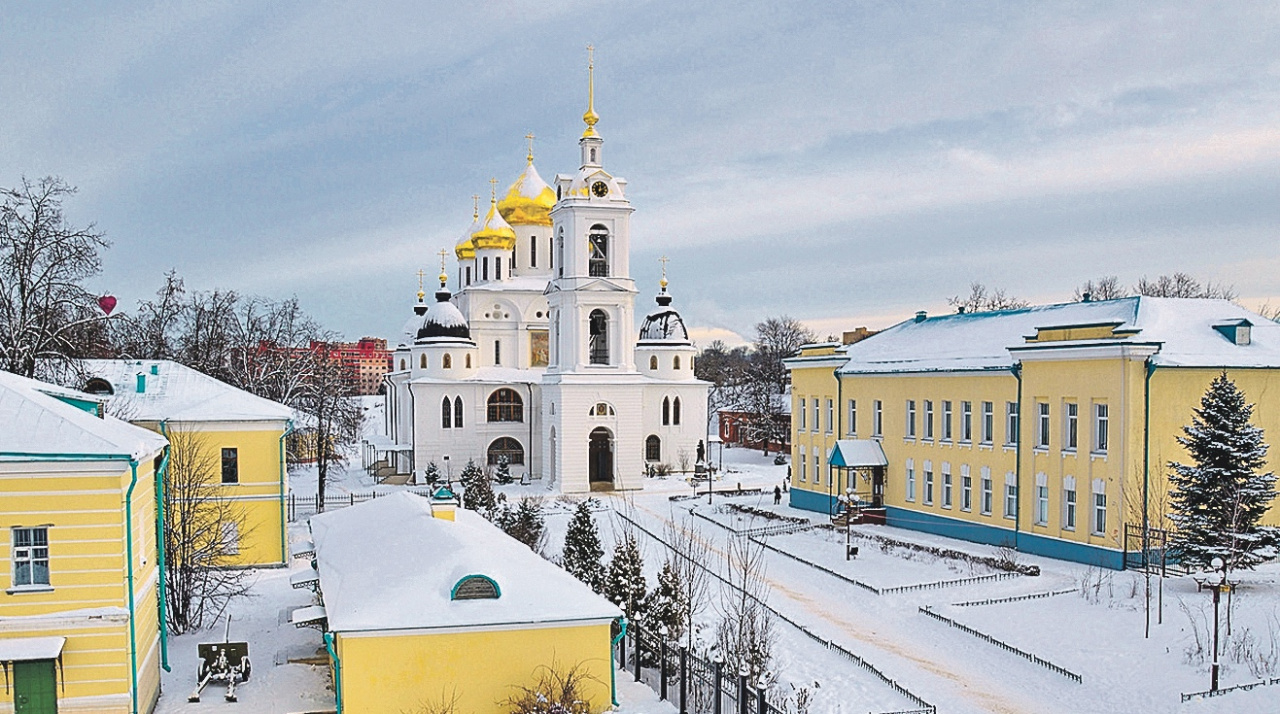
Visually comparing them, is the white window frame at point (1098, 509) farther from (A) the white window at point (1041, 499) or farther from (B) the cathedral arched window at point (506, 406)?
(B) the cathedral arched window at point (506, 406)

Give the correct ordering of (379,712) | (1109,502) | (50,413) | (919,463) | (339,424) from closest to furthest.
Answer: (379,712) < (50,413) < (1109,502) < (919,463) < (339,424)

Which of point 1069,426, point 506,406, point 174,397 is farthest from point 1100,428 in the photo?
point 506,406

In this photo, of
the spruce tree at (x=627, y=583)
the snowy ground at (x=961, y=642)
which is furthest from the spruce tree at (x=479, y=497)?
the spruce tree at (x=627, y=583)

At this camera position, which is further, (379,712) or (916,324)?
(916,324)

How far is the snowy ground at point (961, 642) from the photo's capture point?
16734 millimetres

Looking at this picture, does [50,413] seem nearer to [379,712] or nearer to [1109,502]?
[379,712]

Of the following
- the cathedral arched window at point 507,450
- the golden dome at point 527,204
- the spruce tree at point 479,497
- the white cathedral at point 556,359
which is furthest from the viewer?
the golden dome at point 527,204

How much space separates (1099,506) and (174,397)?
76.9ft

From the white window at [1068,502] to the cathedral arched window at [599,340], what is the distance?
25496 mm

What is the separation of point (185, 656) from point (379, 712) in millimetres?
7492

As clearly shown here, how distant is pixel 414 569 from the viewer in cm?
1574

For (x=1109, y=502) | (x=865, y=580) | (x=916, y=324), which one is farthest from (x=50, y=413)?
(x=916, y=324)

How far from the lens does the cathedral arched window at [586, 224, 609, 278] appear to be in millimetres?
47875

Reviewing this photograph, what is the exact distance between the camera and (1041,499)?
2750 cm
